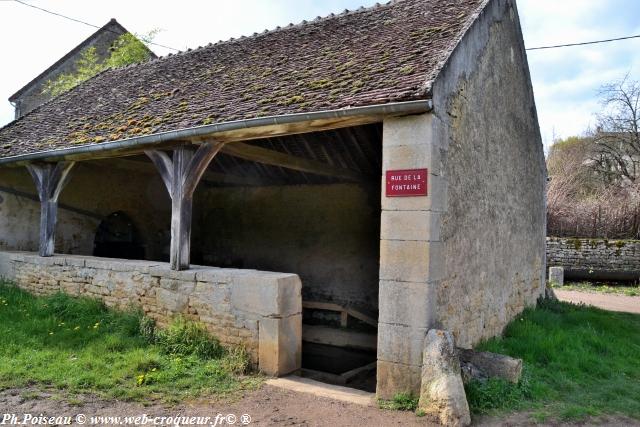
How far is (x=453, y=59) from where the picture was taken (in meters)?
4.70

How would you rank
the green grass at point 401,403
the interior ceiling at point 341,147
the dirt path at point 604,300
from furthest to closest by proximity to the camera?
1. the dirt path at point 604,300
2. the interior ceiling at point 341,147
3. the green grass at point 401,403

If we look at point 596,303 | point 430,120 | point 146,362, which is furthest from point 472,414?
point 596,303

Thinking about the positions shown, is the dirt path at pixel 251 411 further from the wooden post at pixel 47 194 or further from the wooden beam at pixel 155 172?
the wooden beam at pixel 155 172

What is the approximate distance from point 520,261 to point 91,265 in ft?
20.6

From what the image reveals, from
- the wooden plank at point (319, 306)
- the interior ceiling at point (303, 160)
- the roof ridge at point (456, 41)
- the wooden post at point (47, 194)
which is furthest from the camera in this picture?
the wooden plank at point (319, 306)

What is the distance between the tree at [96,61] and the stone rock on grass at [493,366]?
652 inches

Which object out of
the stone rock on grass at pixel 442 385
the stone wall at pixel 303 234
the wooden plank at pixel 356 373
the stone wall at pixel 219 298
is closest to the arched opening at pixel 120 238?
the stone wall at pixel 303 234

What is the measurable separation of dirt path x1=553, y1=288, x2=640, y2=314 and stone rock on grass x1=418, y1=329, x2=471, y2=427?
25.3 ft

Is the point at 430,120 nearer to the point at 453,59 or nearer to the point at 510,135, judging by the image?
the point at 453,59

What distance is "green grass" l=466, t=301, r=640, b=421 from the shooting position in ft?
13.5

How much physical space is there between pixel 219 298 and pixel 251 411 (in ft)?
5.12

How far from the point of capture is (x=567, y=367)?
17.4ft

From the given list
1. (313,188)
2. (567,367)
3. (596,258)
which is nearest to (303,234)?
(313,188)

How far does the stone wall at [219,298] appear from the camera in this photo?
484 cm
